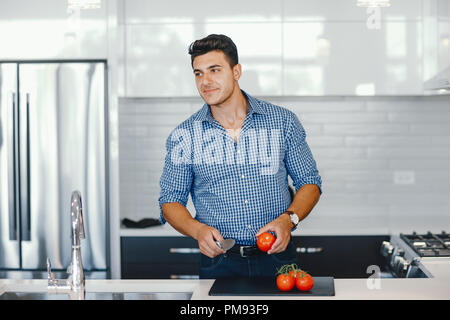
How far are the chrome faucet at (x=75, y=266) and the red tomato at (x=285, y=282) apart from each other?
67cm

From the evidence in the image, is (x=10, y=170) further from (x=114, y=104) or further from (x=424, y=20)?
(x=424, y=20)

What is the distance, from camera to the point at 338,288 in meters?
2.05

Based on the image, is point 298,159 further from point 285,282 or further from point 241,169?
point 285,282

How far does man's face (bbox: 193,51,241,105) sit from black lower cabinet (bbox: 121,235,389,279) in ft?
4.31

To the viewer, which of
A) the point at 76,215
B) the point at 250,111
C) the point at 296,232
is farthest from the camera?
the point at 296,232

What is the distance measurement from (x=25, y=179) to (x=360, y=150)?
2236 mm

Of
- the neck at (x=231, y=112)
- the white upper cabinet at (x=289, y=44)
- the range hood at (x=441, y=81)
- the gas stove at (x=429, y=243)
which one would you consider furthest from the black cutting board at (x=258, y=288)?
the white upper cabinet at (x=289, y=44)

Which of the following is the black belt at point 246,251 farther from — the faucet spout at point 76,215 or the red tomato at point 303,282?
the faucet spout at point 76,215

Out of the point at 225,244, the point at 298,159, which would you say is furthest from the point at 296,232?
the point at 225,244

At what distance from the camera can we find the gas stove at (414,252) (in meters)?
2.72

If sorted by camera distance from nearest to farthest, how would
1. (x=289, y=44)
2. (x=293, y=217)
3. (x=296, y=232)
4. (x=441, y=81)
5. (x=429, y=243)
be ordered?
(x=293, y=217) < (x=441, y=81) < (x=429, y=243) < (x=296, y=232) < (x=289, y=44)

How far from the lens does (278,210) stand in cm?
260
